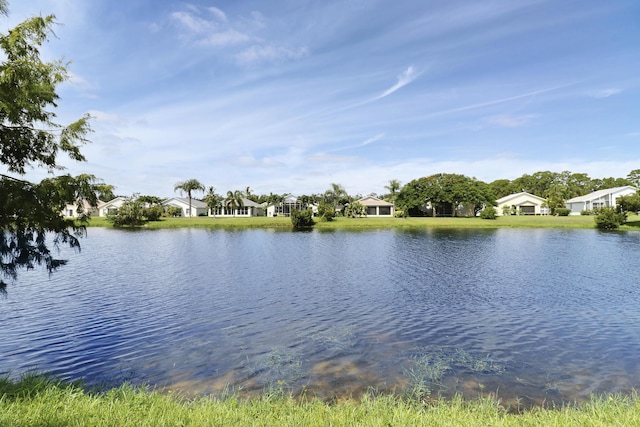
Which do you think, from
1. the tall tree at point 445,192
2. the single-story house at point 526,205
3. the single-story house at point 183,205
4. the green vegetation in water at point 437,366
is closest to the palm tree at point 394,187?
the tall tree at point 445,192

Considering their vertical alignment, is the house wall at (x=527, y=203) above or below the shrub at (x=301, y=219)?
above

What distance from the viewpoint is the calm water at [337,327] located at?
10914 mm

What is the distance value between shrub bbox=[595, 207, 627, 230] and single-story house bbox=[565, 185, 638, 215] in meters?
28.1

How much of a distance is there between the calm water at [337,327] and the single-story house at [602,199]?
79.0 meters

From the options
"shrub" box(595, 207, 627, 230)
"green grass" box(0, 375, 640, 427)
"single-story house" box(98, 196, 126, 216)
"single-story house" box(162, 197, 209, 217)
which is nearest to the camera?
"green grass" box(0, 375, 640, 427)

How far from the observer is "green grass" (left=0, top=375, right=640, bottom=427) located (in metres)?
6.49

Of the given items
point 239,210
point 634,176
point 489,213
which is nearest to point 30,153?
point 489,213

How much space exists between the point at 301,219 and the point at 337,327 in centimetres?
6326

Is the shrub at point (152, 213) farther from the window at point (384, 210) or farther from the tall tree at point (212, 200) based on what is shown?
the window at point (384, 210)

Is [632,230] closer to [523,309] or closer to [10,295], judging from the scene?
[523,309]

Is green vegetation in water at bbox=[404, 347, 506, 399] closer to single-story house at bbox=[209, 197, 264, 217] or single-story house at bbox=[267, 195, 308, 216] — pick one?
single-story house at bbox=[267, 195, 308, 216]

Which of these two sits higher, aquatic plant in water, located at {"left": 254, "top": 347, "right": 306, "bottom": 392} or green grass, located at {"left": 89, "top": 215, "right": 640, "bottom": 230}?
green grass, located at {"left": 89, "top": 215, "right": 640, "bottom": 230}

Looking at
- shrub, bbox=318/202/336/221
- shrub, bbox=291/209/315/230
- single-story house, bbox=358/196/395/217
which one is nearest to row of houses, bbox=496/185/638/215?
single-story house, bbox=358/196/395/217

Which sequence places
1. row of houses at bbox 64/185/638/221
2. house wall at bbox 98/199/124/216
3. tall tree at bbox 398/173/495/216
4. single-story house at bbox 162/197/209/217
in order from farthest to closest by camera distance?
single-story house at bbox 162/197/209/217
house wall at bbox 98/199/124/216
row of houses at bbox 64/185/638/221
tall tree at bbox 398/173/495/216
